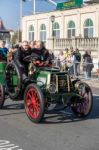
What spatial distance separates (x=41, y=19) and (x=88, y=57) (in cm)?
3928

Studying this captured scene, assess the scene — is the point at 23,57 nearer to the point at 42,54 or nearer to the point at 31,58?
the point at 31,58

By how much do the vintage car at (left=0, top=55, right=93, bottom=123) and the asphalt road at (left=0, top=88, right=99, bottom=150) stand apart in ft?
0.96

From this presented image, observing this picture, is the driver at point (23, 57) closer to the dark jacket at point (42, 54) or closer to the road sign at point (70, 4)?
the dark jacket at point (42, 54)

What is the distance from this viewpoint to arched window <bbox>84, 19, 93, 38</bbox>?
52.3m

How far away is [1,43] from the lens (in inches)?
508

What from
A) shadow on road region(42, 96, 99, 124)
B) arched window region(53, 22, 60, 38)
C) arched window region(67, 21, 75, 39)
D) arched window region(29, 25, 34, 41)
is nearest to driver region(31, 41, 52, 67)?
shadow on road region(42, 96, 99, 124)

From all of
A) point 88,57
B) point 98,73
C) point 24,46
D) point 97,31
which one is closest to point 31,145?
point 24,46

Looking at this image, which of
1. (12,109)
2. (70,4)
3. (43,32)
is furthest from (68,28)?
(12,109)

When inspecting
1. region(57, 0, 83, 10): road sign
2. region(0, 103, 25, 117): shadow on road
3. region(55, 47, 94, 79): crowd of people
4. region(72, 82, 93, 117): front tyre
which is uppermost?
region(57, 0, 83, 10): road sign

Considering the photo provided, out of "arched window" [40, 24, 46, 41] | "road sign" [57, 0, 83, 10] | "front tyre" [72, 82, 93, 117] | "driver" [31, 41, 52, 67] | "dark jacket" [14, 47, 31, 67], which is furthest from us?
"arched window" [40, 24, 46, 41]

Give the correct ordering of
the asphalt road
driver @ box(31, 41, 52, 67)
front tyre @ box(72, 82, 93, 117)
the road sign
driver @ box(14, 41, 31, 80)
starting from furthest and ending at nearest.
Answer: the road sign, driver @ box(31, 41, 52, 67), driver @ box(14, 41, 31, 80), front tyre @ box(72, 82, 93, 117), the asphalt road

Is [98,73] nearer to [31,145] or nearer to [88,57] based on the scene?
[88,57]

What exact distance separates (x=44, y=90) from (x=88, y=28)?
4341cm

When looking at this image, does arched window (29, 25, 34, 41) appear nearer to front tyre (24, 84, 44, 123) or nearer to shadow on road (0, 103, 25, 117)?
shadow on road (0, 103, 25, 117)
